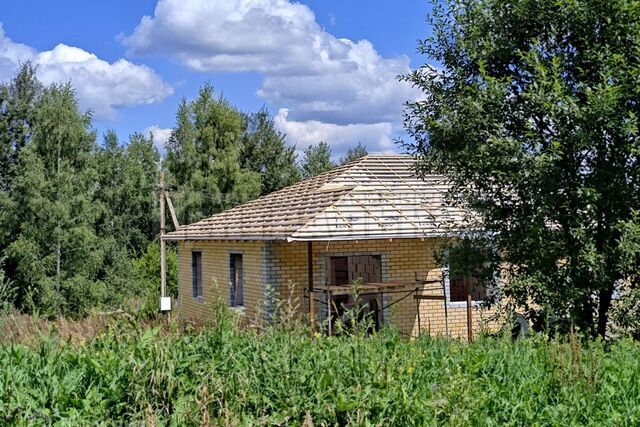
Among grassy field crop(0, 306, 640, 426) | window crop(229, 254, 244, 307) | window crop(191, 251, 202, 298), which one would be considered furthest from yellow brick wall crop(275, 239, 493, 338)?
grassy field crop(0, 306, 640, 426)

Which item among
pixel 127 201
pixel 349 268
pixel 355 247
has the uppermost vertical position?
pixel 127 201

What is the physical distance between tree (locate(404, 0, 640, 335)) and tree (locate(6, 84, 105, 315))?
20809mm

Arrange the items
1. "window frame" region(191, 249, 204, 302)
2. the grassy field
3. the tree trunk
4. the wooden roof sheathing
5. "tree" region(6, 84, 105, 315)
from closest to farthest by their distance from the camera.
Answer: the grassy field < the tree trunk < the wooden roof sheathing < "window frame" region(191, 249, 204, 302) < "tree" region(6, 84, 105, 315)

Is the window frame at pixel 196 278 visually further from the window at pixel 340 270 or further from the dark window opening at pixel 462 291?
the dark window opening at pixel 462 291

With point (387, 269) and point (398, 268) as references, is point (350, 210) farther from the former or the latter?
point (398, 268)

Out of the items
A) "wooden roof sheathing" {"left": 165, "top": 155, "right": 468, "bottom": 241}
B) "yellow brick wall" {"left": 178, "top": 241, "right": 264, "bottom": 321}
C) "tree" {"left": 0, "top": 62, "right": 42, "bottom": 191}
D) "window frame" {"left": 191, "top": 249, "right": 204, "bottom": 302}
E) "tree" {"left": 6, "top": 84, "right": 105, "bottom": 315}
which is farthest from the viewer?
"tree" {"left": 0, "top": 62, "right": 42, "bottom": 191}

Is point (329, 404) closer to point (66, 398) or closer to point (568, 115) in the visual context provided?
point (66, 398)

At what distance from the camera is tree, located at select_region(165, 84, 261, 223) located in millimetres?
35875

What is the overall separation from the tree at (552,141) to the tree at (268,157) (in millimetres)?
32780

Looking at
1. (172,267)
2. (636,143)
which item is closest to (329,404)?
(636,143)

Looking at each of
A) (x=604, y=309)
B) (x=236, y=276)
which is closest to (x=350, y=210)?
(x=236, y=276)

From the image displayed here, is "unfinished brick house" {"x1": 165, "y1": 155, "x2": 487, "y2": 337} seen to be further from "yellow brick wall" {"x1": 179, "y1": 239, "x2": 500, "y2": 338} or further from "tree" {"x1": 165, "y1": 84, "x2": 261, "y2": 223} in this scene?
"tree" {"x1": 165, "y1": 84, "x2": 261, "y2": 223}

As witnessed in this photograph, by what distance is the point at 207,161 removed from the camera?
36.4 m

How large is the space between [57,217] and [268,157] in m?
17.1
